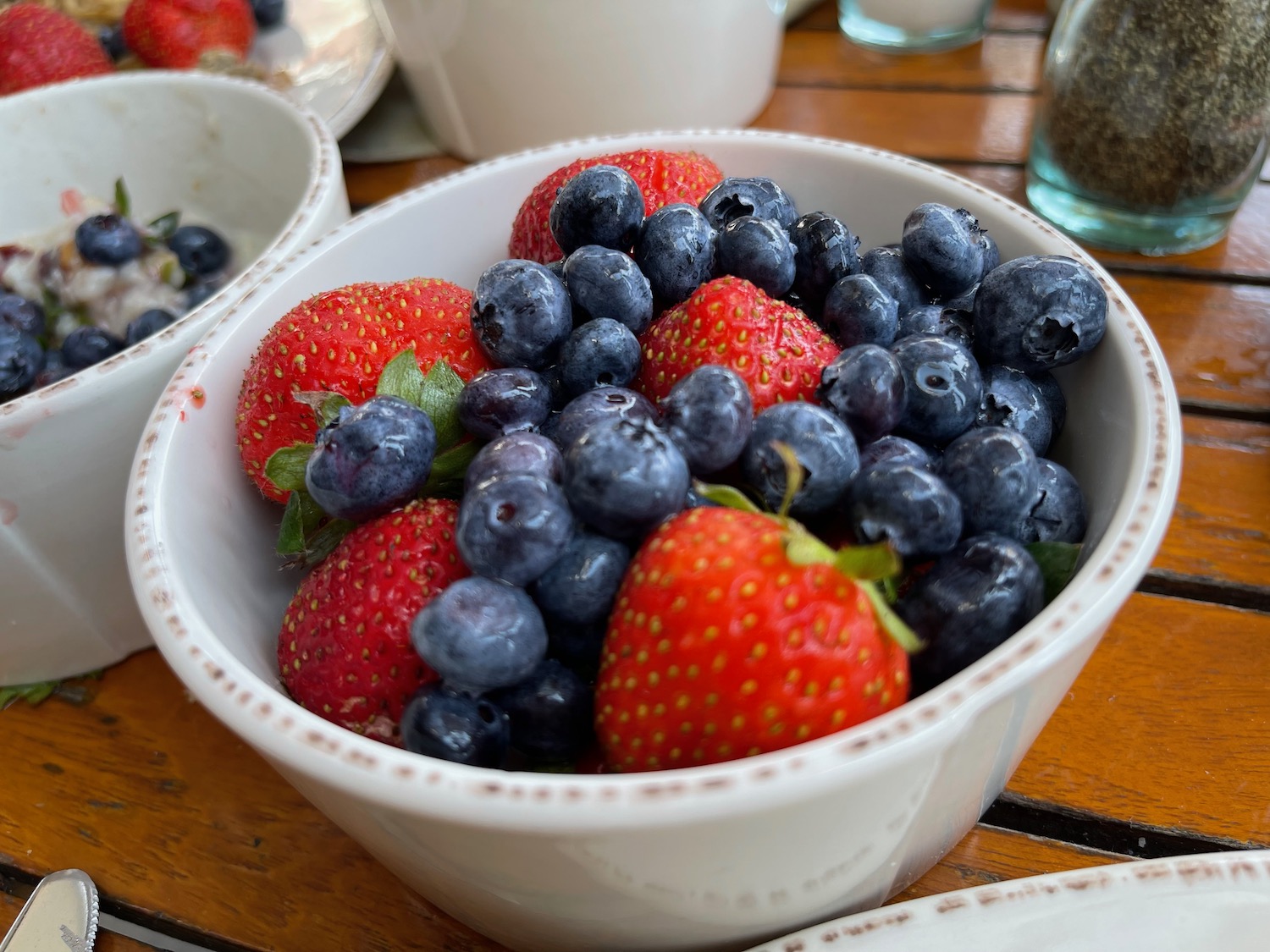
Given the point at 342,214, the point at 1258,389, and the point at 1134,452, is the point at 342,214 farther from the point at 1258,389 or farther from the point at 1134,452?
the point at 1258,389

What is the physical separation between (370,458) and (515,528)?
115 millimetres

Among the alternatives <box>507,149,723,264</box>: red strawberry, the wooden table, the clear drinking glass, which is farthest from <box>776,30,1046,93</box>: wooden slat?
<box>507,149,723,264</box>: red strawberry

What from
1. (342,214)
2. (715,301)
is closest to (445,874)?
(715,301)

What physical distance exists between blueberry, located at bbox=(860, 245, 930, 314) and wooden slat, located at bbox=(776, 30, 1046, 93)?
3.11 ft

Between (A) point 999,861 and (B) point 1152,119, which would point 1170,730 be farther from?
(B) point 1152,119

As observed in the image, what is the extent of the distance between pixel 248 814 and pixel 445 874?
292 mm

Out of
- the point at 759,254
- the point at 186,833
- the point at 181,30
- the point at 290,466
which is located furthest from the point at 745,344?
the point at 181,30

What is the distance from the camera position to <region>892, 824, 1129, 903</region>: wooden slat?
1.92 ft

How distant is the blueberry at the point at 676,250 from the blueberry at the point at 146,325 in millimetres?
635

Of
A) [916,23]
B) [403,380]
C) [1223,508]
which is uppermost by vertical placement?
[403,380]

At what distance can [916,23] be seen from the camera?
5.05ft

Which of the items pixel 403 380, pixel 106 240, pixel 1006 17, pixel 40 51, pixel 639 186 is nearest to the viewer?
pixel 403 380

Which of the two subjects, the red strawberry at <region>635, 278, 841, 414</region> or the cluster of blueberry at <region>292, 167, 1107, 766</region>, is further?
the red strawberry at <region>635, 278, 841, 414</region>

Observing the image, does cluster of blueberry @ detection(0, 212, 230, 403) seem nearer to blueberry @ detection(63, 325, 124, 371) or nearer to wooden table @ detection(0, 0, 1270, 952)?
blueberry @ detection(63, 325, 124, 371)
